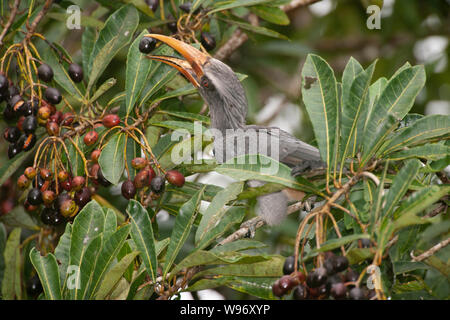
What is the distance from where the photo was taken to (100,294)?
279 cm

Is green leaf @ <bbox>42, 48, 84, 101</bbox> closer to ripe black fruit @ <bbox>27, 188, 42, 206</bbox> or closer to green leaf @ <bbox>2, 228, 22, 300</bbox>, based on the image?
ripe black fruit @ <bbox>27, 188, 42, 206</bbox>

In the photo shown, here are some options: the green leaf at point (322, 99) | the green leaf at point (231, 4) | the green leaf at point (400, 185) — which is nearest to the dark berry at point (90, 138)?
the green leaf at point (231, 4)

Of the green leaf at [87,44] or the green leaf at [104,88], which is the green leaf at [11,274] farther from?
the green leaf at [87,44]

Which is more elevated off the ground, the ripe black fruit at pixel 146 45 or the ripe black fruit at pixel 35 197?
the ripe black fruit at pixel 146 45

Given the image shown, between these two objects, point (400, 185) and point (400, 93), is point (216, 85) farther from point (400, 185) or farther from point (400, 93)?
point (400, 185)

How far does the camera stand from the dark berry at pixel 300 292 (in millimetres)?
2311

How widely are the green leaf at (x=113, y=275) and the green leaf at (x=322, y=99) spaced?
37.4 inches

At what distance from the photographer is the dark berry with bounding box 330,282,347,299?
2.22m

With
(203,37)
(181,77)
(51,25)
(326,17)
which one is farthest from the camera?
(326,17)

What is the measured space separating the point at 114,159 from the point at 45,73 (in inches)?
28.5
